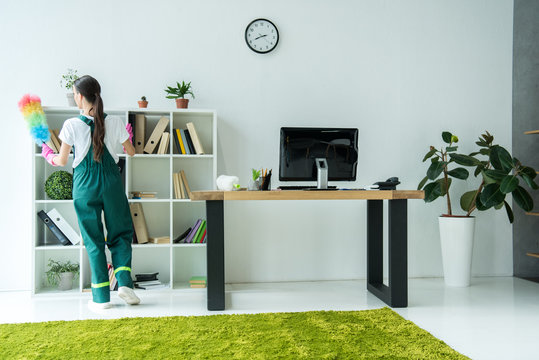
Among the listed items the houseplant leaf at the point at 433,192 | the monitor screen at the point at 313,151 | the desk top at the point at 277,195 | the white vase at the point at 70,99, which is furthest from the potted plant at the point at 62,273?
the houseplant leaf at the point at 433,192

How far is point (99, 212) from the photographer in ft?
10.9

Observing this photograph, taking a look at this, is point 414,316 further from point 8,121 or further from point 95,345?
point 8,121

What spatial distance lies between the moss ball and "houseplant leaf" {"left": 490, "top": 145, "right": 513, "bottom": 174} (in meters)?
3.56

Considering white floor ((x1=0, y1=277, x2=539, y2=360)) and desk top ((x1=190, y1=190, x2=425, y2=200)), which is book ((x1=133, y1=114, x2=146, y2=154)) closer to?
desk top ((x1=190, y1=190, x2=425, y2=200))

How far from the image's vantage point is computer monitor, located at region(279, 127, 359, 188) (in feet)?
11.1

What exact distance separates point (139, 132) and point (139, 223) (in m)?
0.75

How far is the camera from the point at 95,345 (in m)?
2.43

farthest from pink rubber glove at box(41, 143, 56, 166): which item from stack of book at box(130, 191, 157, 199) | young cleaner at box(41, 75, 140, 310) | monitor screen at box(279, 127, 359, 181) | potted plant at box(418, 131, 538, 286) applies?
potted plant at box(418, 131, 538, 286)

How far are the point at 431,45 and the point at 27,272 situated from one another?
166 inches

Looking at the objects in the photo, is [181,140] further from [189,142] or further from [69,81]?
[69,81]

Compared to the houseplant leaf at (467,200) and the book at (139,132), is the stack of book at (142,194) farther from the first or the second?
the houseplant leaf at (467,200)

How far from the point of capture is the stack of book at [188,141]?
3.94 m

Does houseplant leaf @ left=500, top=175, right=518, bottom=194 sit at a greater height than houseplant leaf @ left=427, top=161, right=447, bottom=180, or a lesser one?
lesser

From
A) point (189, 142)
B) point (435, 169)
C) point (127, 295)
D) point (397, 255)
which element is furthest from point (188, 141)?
point (435, 169)
